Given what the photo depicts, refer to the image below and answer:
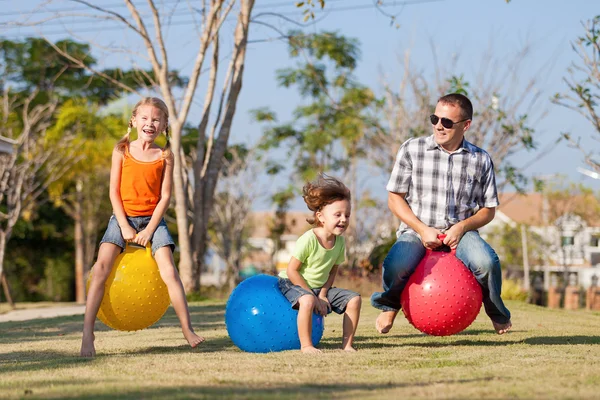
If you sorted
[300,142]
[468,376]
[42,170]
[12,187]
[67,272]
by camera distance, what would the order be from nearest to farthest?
[468,376]
[12,187]
[42,170]
[300,142]
[67,272]

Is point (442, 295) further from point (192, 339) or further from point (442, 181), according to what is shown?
point (192, 339)

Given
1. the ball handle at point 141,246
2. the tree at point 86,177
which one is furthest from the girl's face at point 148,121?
the tree at point 86,177

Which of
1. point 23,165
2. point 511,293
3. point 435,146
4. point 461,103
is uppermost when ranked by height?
point 23,165

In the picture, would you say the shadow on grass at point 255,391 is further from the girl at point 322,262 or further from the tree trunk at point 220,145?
the tree trunk at point 220,145

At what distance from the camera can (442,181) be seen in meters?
7.10

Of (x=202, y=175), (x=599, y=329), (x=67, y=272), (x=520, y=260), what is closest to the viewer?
(x=599, y=329)

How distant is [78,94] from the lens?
40938 mm

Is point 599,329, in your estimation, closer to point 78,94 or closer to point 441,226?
point 441,226

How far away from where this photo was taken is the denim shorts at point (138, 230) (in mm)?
6840

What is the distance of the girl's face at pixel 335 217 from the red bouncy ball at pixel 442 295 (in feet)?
2.32

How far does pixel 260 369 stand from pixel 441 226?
2395 millimetres

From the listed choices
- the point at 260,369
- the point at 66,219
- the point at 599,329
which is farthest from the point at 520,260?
the point at 260,369

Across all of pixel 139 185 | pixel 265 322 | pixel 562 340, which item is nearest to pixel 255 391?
pixel 265 322

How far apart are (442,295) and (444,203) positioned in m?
0.79
